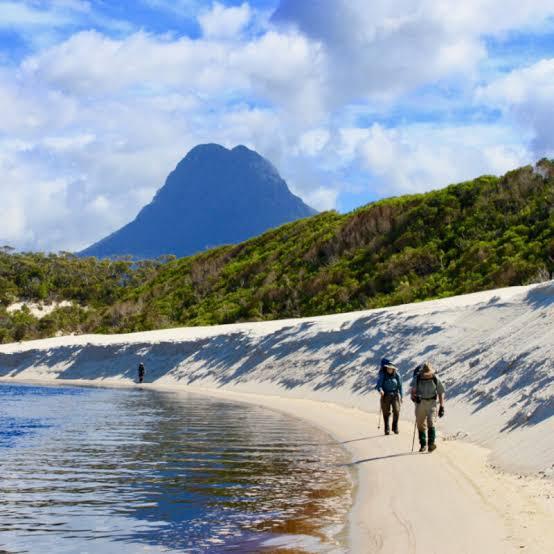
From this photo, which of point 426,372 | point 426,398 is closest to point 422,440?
point 426,398

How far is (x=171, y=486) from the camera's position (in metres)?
12.0

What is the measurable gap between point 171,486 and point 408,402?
11767 mm

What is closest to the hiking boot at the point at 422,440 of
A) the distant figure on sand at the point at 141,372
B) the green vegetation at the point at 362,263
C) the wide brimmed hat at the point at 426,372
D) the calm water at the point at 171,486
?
the wide brimmed hat at the point at 426,372

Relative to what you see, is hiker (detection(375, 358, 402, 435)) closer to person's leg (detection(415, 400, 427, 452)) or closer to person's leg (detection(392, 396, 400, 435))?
person's leg (detection(392, 396, 400, 435))

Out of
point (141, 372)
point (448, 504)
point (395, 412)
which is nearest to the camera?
point (448, 504)

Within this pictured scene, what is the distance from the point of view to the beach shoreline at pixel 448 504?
841 cm

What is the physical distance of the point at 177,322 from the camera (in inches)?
2356

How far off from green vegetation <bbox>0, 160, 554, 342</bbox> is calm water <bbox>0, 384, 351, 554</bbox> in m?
21.9

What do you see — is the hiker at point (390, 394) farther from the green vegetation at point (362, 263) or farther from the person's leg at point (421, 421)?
the green vegetation at point (362, 263)

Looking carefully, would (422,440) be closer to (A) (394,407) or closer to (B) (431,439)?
(B) (431,439)

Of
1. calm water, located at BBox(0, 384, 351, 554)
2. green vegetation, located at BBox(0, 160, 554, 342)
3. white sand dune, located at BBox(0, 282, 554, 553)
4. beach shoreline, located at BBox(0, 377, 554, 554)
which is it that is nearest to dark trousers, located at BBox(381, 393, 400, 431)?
white sand dune, located at BBox(0, 282, 554, 553)

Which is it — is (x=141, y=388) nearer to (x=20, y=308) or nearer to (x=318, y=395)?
(x=318, y=395)

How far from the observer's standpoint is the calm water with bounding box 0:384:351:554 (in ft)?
29.2

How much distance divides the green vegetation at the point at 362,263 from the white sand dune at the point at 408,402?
30.0 feet
